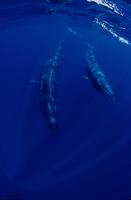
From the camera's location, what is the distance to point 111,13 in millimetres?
3959

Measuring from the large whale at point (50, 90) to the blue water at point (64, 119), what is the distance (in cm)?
4

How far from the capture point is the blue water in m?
2.13

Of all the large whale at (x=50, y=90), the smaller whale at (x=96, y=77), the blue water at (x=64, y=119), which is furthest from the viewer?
the smaller whale at (x=96, y=77)

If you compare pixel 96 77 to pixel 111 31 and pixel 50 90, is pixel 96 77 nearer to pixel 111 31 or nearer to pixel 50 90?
pixel 50 90

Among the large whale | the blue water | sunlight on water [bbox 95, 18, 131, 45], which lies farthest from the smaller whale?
sunlight on water [bbox 95, 18, 131, 45]

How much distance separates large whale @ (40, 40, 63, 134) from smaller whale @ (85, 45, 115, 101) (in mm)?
291

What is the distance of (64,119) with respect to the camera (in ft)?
8.22

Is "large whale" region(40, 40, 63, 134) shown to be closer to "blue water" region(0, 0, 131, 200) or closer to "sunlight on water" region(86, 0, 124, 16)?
"blue water" region(0, 0, 131, 200)

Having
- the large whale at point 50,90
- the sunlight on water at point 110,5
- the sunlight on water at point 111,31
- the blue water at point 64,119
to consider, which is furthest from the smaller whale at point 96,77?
the sunlight on water at point 110,5

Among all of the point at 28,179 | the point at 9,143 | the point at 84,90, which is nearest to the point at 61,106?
the point at 84,90

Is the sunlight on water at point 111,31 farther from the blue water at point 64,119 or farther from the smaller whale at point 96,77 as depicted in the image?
the smaller whale at point 96,77

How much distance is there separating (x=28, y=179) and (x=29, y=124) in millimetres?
469

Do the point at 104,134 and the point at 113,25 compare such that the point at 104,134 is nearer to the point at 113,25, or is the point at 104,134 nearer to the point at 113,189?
the point at 113,189

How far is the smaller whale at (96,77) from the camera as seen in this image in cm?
276
